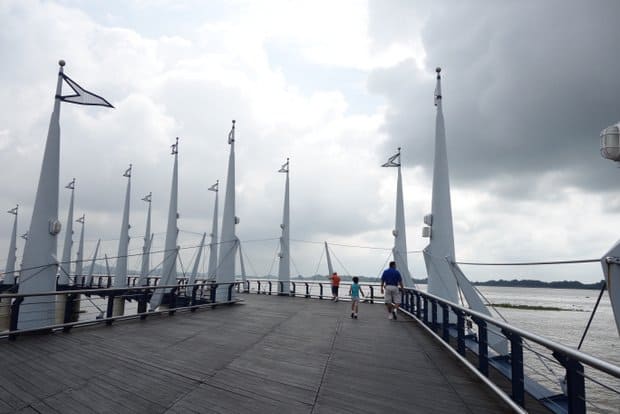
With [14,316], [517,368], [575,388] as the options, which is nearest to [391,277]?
[517,368]

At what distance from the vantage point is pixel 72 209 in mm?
39250

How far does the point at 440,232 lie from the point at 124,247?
29.7 meters

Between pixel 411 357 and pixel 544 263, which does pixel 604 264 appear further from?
pixel 411 357

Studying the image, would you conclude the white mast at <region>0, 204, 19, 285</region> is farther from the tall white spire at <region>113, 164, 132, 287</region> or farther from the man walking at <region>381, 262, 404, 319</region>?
the man walking at <region>381, 262, 404, 319</region>

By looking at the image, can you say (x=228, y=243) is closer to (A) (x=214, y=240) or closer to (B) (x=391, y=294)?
(B) (x=391, y=294)

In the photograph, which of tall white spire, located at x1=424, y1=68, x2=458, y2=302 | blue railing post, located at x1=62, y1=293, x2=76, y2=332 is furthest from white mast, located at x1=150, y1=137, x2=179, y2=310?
tall white spire, located at x1=424, y1=68, x2=458, y2=302

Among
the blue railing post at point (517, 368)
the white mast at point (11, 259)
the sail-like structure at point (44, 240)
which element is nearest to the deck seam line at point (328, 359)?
the blue railing post at point (517, 368)

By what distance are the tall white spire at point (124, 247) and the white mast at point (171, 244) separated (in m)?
7.90

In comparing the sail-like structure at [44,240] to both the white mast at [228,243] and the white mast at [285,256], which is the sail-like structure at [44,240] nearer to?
the white mast at [228,243]

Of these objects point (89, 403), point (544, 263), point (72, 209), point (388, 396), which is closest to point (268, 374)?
point (388, 396)

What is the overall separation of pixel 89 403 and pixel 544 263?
21.5ft

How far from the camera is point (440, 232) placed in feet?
36.6

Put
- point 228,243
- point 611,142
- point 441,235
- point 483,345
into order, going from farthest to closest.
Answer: point 228,243, point 441,235, point 483,345, point 611,142

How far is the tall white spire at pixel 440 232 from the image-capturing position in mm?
10719
